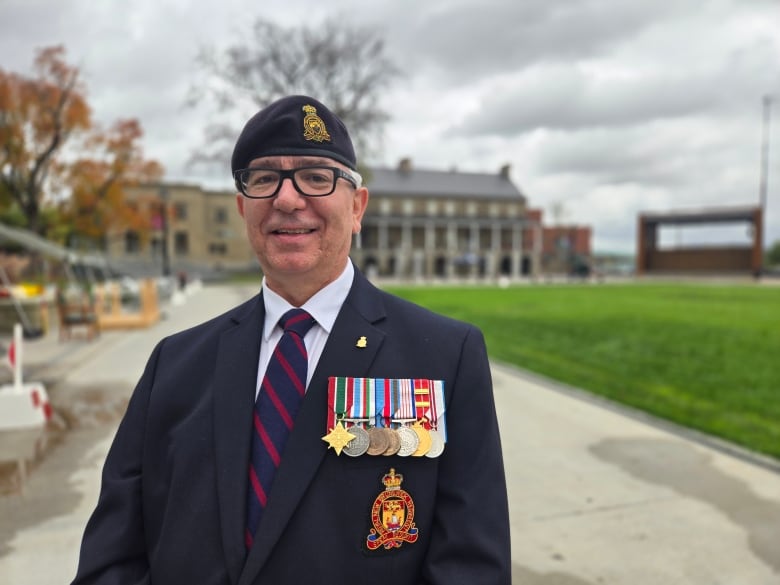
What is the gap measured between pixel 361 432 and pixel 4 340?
1526cm

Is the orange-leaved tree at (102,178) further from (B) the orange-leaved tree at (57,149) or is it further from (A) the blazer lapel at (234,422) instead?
(A) the blazer lapel at (234,422)

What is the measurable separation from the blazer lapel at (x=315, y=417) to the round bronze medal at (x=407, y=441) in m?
0.20

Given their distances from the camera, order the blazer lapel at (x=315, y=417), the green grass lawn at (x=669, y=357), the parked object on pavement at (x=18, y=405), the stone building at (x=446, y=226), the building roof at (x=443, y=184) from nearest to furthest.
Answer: the blazer lapel at (x=315, y=417) < the parked object on pavement at (x=18, y=405) < the green grass lawn at (x=669, y=357) < the stone building at (x=446, y=226) < the building roof at (x=443, y=184)

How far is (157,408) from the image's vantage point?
1698 mm

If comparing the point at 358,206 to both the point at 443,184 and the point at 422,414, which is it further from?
the point at 443,184

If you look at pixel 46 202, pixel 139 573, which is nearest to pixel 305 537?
pixel 139 573

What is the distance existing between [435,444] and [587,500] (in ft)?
11.6

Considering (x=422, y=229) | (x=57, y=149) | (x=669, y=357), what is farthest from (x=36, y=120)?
(x=422, y=229)

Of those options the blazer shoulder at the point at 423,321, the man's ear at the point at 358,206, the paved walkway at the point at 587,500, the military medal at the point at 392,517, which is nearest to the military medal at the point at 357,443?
the military medal at the point at 392,517

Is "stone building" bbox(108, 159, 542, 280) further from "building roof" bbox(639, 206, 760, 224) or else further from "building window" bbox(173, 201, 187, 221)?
"building roof" bbox(639, 206, 760, 224)

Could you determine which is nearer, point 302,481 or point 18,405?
point 302,481

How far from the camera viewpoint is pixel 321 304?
1.71m

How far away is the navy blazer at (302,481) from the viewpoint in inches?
58.4

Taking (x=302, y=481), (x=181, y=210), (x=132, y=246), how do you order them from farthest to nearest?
(x=181, y=210) < (x=132, y=246) < (x=302, y=481)
